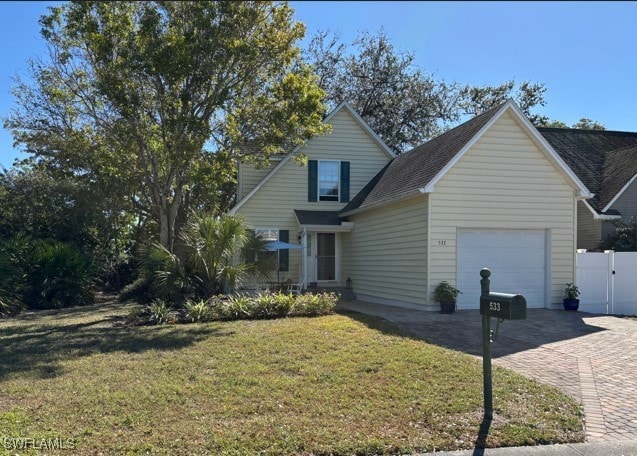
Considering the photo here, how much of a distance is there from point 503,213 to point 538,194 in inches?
48.7

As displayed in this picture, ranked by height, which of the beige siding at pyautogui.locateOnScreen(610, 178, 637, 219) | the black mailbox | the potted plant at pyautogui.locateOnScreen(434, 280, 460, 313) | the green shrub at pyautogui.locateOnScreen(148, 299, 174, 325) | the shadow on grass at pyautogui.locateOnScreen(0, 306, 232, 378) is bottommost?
the shadow on grass at pyautogui.locateOnScreen(0, 306, 232, 378)

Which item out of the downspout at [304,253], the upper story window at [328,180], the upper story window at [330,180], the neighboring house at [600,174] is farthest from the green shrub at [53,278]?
the neighboring house at [600,174]

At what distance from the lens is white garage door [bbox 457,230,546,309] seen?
14469 millimetres

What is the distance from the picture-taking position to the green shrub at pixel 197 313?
38.2ft

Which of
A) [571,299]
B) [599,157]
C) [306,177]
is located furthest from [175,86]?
[599,157]

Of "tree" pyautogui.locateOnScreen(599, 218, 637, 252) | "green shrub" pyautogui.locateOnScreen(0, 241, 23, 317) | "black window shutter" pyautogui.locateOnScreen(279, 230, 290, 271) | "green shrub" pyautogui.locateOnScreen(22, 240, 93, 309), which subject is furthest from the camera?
"black window shutter" pyautogui.locateOnScreen(279, 230, 290, 271)

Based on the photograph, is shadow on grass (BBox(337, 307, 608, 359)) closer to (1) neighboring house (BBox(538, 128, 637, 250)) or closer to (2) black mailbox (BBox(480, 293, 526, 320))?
(2) black mailbox (BBox(480, 293, 526, 320))

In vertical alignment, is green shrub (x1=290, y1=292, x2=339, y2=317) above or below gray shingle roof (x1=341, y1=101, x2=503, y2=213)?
below

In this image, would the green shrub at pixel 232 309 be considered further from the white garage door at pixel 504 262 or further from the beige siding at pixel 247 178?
the beige siding at pixel 247 178

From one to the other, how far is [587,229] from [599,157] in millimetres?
5390

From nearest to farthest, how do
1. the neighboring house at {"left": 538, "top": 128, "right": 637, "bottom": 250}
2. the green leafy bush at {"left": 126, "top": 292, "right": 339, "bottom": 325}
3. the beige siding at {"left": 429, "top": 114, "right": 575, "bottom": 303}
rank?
the green leafy bush at {"left": 126, "top": 292, "right": 339, "bottom": 325}
the beige siding at {"left": 429, "top": 114, "right": 575, "bottom": 303}
the neighboring house at {"left": 538, "top": 128, "right": 637, "bottom": 250}

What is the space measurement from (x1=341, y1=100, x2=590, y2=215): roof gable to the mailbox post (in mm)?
8227

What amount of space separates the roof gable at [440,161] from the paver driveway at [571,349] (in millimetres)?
3660

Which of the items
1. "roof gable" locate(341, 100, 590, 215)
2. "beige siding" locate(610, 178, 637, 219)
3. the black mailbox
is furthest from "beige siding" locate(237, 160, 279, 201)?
the black mailbox
